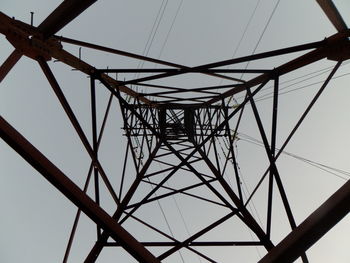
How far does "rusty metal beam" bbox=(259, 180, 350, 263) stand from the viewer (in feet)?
4.92

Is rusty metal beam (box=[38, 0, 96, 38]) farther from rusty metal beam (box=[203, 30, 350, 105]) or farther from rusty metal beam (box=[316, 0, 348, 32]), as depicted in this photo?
rusty metal beam (box=[203, 30, 350, 105])

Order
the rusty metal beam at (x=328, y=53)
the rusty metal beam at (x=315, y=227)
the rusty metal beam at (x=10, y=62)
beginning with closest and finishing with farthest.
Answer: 1. the rusty metal beam at (x=315, y=227)
2. the rusty metal beam at (x=10, y=62)
3. the rusty metal beam at (x=328, y=53)

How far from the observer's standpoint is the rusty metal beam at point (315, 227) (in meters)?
1.50

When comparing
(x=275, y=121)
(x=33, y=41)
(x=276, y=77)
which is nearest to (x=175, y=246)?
(x=275, y=121)

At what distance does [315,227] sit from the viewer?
153cm

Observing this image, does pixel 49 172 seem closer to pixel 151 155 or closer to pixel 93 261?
pixel 93 261

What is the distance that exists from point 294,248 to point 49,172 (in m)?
2.00

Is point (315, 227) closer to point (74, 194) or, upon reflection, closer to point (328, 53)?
point (74, 194)

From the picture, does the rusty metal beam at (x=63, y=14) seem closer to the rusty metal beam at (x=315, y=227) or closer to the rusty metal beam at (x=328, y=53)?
the rusty metal beam at (x=315, y=227)

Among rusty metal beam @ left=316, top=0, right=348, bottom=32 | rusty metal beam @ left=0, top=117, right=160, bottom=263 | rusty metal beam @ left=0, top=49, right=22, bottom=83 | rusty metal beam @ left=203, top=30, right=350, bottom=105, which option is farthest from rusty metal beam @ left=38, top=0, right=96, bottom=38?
rusty metal beam @ left=203, top=30, right=350, bottom=105

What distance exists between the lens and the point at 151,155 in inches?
277

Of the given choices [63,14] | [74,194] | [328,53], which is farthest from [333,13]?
[74,194]

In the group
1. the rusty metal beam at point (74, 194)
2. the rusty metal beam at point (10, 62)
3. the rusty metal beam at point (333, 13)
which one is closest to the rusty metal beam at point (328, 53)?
the rusty metal beam at point (333, 13)

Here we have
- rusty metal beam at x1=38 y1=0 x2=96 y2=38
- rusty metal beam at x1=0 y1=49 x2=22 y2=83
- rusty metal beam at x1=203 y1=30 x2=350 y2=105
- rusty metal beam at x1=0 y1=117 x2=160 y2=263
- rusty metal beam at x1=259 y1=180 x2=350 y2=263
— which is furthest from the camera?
rusty metal beam at x1=203 y1=30 x2=350 y2=105
